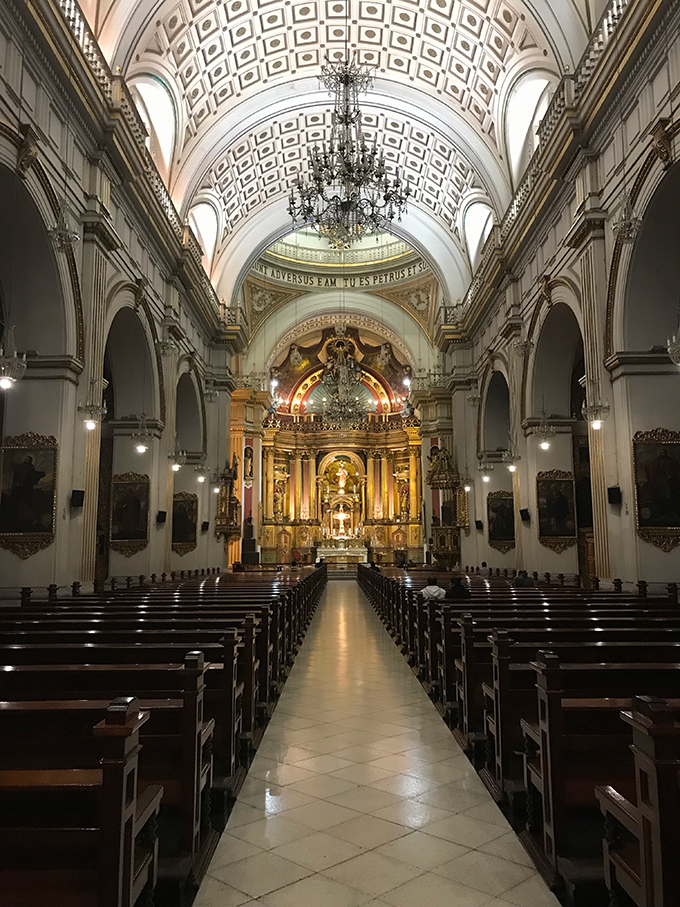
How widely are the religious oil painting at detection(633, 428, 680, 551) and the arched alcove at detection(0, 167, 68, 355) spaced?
8109mm

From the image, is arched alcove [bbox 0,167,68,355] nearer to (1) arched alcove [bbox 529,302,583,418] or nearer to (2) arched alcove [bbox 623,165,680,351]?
(2) arched alcove [bbox 623,165,680,351]

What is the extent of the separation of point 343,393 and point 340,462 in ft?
19.2

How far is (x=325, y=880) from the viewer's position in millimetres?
2891

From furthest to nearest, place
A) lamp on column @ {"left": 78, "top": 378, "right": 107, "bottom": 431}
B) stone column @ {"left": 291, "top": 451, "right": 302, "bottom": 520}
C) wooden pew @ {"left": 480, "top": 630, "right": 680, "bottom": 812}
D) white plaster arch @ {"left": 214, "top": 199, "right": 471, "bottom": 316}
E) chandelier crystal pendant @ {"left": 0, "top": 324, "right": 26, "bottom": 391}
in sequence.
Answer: stone column @ {"left": 291, "top": 451, "right": 302, "bottom": 520} → white plaster arch @ {"left": 214, "top": 199, "right": 471, "bottom": 316} → lamp on column @ {"left": 78, "top": 378, "right": 107, "bottom": 431} → chandelier crystal pendant @ {"left": 0, "top": 324, "right": 26, "bottom": 391} → wooden pew @ {"left": 480, "top": 630, "right": 680, "bottom": 812}

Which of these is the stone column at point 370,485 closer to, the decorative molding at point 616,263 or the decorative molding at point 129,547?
the decorative molding at point 129,547

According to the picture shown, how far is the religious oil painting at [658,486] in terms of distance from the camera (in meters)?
9.12

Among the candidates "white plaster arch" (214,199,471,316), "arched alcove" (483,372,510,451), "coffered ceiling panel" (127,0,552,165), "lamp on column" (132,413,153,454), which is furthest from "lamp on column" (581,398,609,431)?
"white plaster arch" (214,199,471,316)

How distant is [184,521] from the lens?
1814 cm

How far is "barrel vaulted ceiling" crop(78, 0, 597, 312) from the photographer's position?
504 inches

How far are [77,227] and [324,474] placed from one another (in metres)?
26.8

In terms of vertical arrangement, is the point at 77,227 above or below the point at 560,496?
above

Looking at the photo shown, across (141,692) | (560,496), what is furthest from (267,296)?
(141,692)

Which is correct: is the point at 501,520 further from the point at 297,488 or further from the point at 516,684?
the point at 297,488

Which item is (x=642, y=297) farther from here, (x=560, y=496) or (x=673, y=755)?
(x=673, y=755)
